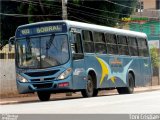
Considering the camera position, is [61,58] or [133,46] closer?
[61,58]

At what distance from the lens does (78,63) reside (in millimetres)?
22016

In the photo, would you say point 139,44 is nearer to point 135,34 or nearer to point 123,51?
point 135,34

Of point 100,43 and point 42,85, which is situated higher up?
point 100,43

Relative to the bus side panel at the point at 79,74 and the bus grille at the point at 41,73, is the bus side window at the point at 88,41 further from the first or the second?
the bus grille at the point at 41,73

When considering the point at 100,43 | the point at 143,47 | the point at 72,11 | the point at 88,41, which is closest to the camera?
the point at 88,41

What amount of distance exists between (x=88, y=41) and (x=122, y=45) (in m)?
4.23

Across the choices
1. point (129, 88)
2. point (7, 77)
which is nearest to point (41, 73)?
point (7, 77)

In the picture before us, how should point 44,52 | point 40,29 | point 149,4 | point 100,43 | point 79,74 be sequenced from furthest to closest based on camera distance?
1. point 149,4
2. point 100,43
3. point 79,74
4. point 40,29
5. point 44,52

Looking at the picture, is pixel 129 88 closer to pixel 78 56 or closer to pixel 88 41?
pixel 88 41

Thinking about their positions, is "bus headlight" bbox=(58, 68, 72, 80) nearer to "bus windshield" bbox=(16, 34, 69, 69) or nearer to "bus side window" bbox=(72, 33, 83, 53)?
"bus windshield" bbox=(16, 34, 69, 69)

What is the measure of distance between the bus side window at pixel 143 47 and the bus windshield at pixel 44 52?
362 inches

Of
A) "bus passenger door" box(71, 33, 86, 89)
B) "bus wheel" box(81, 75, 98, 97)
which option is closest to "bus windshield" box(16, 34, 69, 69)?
"bus passenger door" box(71, 33, 86, 89)

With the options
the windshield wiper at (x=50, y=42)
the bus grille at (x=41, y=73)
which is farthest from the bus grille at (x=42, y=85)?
the windshield wiper at (x=50, y=42)

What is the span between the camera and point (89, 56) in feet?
75.9
